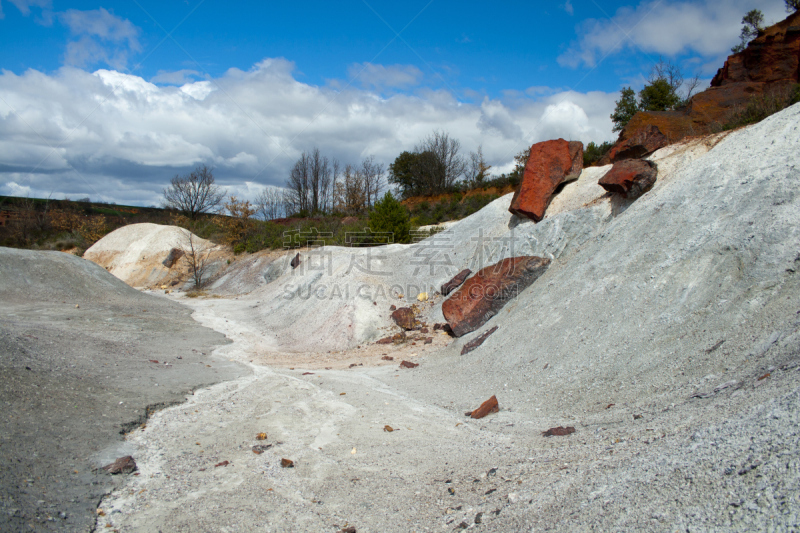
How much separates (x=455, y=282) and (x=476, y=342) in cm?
439

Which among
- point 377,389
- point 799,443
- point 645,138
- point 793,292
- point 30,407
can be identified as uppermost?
point 645,138

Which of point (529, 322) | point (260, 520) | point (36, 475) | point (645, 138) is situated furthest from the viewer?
point (645, 138)

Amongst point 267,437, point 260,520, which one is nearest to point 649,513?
point 260,520

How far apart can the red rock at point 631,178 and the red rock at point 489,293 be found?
2.79 metres

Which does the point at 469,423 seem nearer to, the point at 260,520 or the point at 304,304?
the point at 260,520

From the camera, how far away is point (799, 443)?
275cm

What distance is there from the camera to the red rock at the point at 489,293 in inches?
422

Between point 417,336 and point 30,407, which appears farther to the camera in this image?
point 417,336

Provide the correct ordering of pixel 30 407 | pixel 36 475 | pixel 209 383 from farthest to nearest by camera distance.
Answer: pixel 209 383 → pixel 30 407 → pixel 36 475

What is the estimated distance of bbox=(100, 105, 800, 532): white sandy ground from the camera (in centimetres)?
305

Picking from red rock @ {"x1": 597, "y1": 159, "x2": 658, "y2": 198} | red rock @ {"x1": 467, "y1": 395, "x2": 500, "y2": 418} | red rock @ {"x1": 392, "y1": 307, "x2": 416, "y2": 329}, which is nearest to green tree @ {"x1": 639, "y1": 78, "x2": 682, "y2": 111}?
red rock @ {"x1": 597, "y1": 159, "x2": 658, "y2": 198}

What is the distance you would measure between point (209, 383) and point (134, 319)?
605 centimetres

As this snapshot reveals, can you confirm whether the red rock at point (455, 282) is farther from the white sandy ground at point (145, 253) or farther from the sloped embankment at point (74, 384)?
the white sandy ground at point (145, 253)

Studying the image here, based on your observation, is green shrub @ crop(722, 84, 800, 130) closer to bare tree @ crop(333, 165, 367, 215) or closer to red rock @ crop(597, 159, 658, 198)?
red rock @ crop(597, 159, 658, 198)
